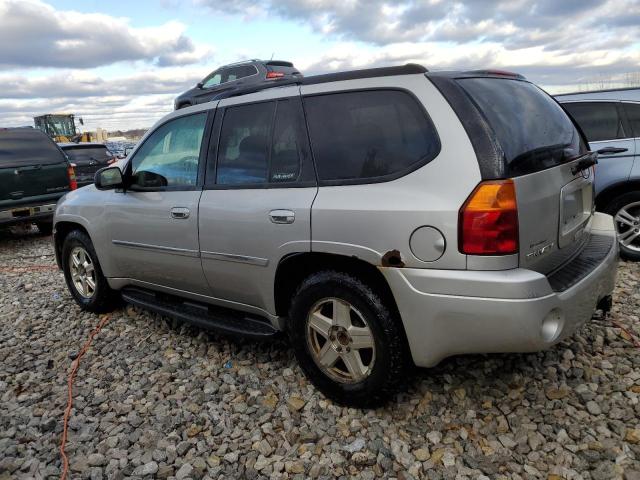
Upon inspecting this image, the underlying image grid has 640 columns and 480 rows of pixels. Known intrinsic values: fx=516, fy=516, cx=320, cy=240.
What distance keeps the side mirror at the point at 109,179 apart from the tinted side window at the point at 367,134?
1738mm

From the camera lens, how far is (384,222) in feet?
7.98

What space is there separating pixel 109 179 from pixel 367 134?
7.12 feet

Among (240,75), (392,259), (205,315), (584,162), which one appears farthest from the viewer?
(240,75)

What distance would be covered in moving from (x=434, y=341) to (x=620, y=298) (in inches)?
98.9

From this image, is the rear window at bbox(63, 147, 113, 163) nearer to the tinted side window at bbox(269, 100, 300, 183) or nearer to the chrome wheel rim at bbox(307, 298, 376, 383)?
the tinted side window at bbox(269, 100, 300, 183)

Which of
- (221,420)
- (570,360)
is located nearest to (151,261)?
(221,420)

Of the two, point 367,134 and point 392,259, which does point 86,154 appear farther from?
point 392,259

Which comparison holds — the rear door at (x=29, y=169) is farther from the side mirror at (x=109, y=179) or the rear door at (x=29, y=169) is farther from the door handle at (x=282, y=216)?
the door handle at (x=282, y=216)

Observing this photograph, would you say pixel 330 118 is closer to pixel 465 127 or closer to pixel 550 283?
pixel 465 127

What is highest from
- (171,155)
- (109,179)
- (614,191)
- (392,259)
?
(171,155)

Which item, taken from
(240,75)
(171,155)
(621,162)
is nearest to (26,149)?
(171,155)

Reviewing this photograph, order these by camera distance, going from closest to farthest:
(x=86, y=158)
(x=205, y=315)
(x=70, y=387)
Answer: (x=70, y=387) < (x=205, y=315) < (x=86, y=158)

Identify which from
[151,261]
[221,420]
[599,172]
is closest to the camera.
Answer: [221,420]

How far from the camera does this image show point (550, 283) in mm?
2420
